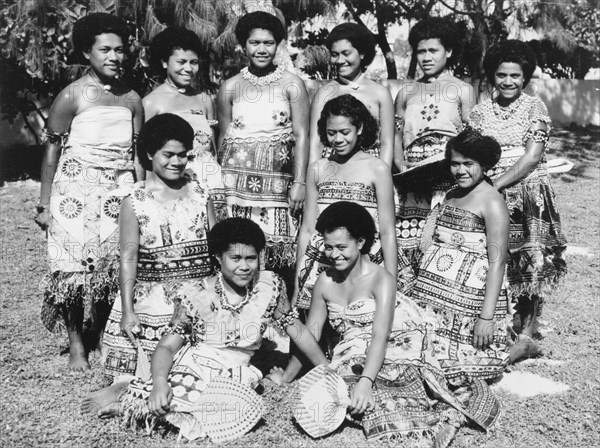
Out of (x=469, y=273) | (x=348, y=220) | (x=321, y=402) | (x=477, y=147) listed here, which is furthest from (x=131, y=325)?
(x=477, y=147)

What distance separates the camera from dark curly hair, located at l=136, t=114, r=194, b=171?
370cm

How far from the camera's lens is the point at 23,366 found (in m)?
4.21

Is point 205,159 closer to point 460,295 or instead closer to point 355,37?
point 355,37

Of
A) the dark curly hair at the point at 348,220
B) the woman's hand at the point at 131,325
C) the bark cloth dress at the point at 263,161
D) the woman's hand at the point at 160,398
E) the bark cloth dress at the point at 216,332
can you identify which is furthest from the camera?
the bark cloth dress at the point at 263,161

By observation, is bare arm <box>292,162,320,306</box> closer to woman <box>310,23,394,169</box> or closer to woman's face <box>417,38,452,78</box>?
woman <box>310,23,394,169</box>

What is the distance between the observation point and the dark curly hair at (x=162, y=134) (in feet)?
12.1

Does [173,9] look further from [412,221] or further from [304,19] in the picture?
[412,221]

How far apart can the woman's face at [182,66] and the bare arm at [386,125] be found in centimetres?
123

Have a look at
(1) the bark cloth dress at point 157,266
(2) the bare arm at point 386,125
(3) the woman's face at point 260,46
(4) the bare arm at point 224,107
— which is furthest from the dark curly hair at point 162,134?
(2) the bare arm at point 386,125

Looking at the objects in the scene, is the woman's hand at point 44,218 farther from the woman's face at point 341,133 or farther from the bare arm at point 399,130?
the bare arm at point 399,130

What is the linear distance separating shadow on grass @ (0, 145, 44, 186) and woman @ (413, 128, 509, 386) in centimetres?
843

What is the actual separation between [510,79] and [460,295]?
1410mm

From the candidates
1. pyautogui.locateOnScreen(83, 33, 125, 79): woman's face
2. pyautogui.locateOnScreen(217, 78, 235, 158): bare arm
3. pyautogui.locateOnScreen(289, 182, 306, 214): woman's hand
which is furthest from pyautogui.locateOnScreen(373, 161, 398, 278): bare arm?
pyautogui.locateOnScreen(83, 33, 125, 79): woman's face

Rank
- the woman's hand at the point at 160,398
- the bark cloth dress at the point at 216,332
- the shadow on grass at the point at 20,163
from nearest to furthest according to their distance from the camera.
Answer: the woman's hand at the point at 160,398 → the bark cloth dress at the point at 216,332 → the shadow on grass at the point at 20,163
